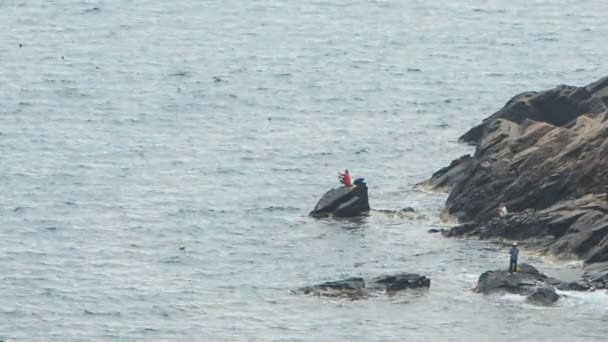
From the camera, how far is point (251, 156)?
11519cm

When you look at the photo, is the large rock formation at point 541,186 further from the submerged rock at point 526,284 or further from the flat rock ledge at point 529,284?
the submerged rock at point 526,284

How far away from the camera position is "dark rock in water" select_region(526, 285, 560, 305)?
81.1 m

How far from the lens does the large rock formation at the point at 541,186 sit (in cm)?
8688

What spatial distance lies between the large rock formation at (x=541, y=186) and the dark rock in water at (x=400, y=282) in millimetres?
6144

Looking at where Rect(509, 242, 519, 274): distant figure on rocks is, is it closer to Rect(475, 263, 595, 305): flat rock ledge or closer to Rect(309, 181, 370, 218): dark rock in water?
Rect(475, 263, 595, 305): flat rock ledge

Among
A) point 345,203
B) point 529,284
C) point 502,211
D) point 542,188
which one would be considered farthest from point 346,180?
point 529,284

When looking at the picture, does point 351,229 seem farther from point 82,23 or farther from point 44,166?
point 82,23

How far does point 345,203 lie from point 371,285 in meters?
13.3

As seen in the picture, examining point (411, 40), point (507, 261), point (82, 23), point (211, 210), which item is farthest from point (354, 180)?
point (82, 23)

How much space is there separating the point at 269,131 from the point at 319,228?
26.0 metres

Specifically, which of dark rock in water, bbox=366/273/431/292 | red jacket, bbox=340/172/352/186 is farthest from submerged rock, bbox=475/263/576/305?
red jacket, bbox=340/172/352/186

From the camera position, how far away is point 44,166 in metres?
114

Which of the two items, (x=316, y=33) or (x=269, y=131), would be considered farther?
(x=316, y=33)

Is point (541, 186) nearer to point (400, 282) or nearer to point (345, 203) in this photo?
point (400, 282)
